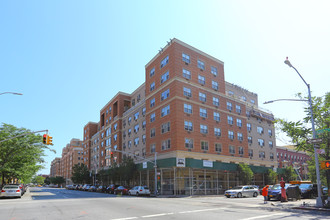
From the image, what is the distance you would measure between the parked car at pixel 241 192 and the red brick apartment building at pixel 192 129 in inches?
307

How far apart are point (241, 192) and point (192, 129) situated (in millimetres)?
13201

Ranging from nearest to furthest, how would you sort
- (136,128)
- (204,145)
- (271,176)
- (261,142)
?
(204,145) < (271,176) < (136,128) < (261,142)

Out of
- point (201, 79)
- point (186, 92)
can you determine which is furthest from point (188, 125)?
point (201, 79)

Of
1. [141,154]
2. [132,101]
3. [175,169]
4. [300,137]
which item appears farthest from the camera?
[132,101]

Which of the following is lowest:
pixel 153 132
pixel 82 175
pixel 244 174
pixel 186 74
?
pixel 82 175

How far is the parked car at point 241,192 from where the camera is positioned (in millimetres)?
29359

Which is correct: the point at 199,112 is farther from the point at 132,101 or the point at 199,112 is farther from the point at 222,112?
the point at 132,101

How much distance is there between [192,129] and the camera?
4034cm

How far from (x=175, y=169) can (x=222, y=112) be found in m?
14.3

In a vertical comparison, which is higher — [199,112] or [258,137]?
[199,112]

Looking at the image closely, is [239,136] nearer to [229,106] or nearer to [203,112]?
[229,106]

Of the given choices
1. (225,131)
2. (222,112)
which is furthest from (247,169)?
(222,112)

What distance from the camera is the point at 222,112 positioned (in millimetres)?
46000

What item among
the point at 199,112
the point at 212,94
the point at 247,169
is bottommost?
the point at 247,169
